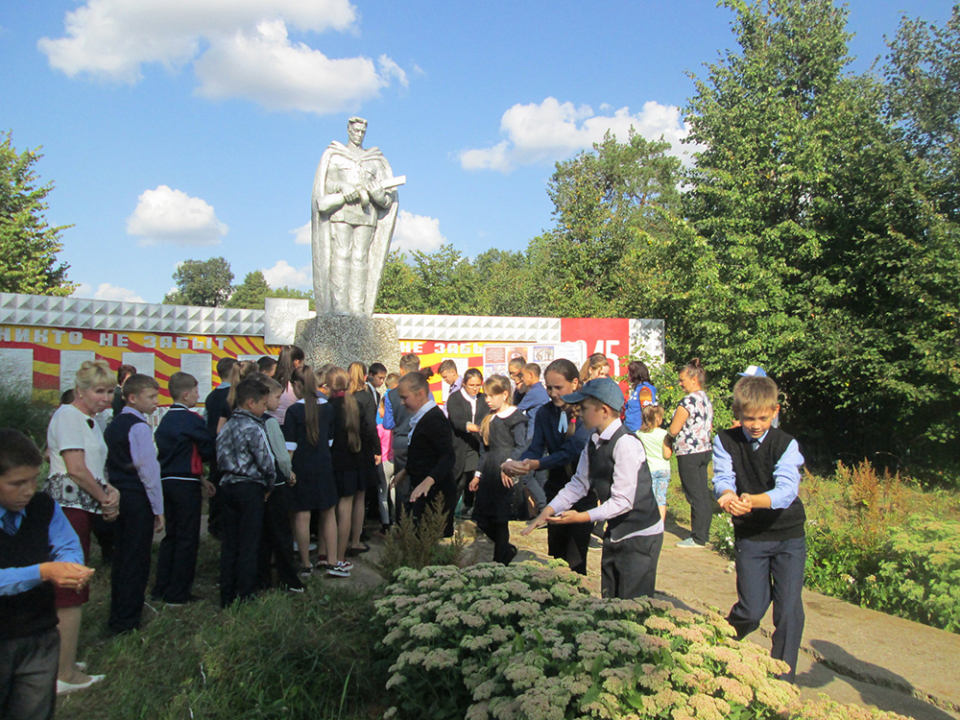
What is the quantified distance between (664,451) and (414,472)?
2805 millimetres

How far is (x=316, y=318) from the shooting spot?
9984 millimetres

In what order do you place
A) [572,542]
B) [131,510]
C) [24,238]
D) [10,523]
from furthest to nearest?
[24,238] → [572,542] → [131,510] → [10,523]

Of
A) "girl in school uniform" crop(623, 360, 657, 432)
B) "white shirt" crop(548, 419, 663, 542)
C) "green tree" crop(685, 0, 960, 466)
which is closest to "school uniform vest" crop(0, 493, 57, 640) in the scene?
"white shirt" crop(548, 419, 663, 542)

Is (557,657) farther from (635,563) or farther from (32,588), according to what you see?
(32,588)

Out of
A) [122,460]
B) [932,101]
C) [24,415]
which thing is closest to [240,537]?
[122,460]

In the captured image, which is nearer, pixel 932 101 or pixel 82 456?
pixel 82 456

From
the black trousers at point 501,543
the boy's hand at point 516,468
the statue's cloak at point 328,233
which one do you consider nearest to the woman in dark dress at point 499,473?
the black trousers at point 501,543

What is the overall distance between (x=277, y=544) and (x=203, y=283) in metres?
83.9

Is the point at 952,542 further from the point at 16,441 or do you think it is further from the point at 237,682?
the point at 16,441

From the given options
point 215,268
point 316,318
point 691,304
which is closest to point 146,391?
point 316,318

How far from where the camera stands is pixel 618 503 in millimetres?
3588

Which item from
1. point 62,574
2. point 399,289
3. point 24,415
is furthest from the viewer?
point 399,289

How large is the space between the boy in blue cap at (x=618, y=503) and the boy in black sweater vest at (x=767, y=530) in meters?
0.39

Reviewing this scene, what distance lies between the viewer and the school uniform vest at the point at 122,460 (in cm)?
446
